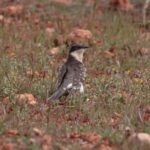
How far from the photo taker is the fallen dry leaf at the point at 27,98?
11.3 metres

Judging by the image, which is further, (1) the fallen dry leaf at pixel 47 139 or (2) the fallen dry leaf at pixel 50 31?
(2) the fallen dry leaf at pixel 50 31

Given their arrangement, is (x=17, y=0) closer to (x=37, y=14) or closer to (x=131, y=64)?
(x=37, y=14)

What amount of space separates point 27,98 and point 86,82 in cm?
206

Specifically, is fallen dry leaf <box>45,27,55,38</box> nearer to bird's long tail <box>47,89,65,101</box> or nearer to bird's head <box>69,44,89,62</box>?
bird's head <box>69,44,89,62</box>

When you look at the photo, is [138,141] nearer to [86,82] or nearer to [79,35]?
[86,82]

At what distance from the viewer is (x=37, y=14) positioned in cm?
1833

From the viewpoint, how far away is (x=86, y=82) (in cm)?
→ 1326

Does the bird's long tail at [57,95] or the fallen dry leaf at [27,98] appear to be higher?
the fallen dry leaf at [27,98]

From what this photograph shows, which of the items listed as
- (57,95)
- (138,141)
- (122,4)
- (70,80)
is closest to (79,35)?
(122,4)

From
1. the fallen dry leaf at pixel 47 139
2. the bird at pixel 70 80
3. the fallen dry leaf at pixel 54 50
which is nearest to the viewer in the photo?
the fallen dry leaf at pixel 47 139

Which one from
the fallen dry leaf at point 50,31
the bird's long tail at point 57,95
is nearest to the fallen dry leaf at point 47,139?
the bird's long tail at point 57,95

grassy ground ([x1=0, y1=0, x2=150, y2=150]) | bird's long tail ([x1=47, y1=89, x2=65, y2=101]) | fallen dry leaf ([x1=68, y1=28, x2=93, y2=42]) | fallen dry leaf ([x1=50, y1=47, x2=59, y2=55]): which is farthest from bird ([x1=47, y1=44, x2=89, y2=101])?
fallen dry leaf ([x1=68, y1=28, x2=93, y2=42])

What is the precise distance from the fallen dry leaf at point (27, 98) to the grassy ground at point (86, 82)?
85 millimetres

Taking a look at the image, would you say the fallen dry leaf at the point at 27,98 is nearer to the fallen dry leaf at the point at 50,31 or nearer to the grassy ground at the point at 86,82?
the grassy ground at the point at 86,82
